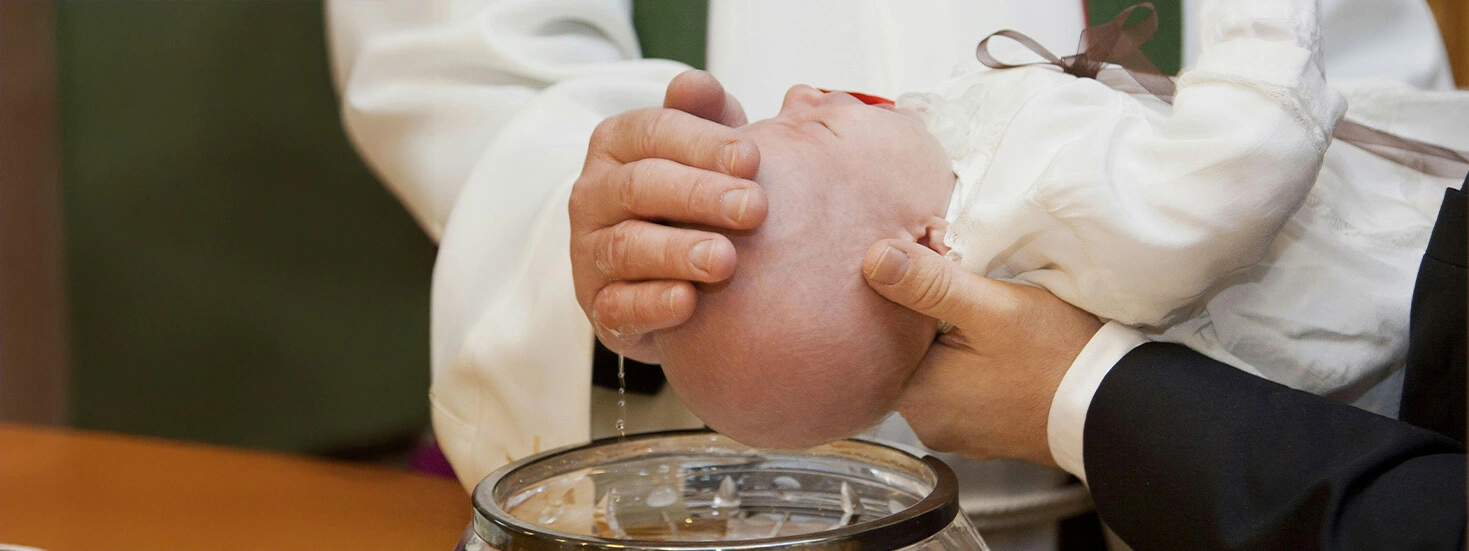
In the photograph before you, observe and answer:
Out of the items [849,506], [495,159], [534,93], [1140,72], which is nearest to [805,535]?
[849,506]

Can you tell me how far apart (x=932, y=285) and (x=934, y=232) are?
0.09 m

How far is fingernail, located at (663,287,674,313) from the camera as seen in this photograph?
0.72 meters

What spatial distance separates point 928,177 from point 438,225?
27.4 inches

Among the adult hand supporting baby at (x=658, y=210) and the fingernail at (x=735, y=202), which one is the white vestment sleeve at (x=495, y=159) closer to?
the adult hand supporting baby at (x=658, y=210)

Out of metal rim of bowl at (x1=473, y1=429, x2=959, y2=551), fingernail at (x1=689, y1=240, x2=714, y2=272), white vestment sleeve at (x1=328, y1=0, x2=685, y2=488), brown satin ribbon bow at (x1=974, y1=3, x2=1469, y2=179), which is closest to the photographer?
metal rim of bowl at (x1=473, y1=429, x2=959, y2=551)

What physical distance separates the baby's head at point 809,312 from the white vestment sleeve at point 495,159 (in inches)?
10.9

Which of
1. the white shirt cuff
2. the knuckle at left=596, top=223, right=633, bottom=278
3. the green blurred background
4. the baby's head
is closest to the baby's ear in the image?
the baby's head

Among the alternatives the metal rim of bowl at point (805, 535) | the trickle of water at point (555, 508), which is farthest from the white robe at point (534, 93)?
the metal rim of bowl at point (805, 535)

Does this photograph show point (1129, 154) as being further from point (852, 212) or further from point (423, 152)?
point (423, 152)

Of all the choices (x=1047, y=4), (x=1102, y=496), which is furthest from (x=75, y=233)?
(x=1102, y=496)

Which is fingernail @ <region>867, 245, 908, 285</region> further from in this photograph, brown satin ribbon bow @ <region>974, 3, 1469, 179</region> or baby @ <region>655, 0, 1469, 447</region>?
brown satin ribbon bow @ <region>974, 3, 1469, 179</region>

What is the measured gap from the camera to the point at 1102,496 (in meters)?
0.80

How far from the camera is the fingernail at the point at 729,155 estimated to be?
29.0 inches

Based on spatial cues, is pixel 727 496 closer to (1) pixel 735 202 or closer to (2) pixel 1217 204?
(1) pixel 735 202
